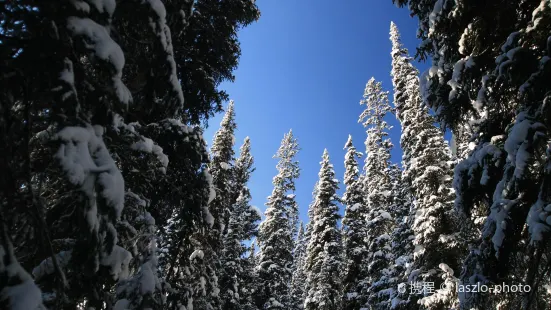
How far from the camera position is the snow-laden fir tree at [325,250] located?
79.1 feet

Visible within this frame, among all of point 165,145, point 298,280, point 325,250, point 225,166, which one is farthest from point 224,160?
point 298,280

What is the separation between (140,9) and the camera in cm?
383

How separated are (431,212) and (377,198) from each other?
10343mm

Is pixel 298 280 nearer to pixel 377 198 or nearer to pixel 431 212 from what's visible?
pixel 377 198

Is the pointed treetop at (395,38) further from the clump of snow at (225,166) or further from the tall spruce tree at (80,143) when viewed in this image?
the tall spruce tree at (80,143)

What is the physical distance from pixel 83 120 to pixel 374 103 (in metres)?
36.4

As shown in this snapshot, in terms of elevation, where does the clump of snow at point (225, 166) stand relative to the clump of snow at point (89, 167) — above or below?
above

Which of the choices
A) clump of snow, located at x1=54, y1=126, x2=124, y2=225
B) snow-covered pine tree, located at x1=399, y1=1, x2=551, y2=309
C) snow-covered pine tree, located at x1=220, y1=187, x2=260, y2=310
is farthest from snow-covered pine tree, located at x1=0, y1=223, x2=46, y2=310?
snow-covered pine tree, located at x1=220, y1=187, x2=260, y2=310

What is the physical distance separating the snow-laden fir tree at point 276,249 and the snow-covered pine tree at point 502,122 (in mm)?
22483

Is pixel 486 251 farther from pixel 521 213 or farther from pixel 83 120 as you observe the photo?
pixel 83 120

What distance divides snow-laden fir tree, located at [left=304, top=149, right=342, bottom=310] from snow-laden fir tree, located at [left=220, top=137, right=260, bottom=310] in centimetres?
474

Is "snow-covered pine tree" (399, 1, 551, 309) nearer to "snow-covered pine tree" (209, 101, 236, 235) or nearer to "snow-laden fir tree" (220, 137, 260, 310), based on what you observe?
"snow-covered pine tree" (209, 101, 236, 235)

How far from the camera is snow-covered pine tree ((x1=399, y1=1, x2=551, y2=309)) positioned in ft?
13.9

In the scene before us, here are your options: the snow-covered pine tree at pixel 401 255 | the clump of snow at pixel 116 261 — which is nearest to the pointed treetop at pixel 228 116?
the snow-covered pine tree at pixel 401 255
